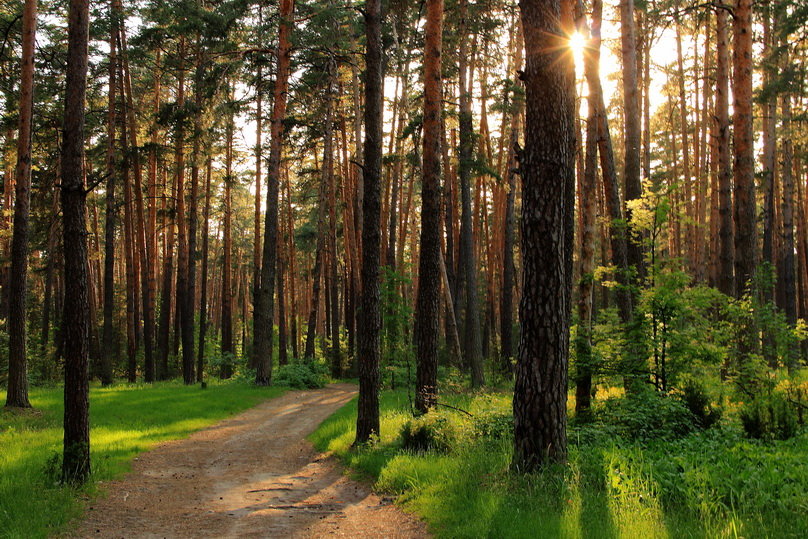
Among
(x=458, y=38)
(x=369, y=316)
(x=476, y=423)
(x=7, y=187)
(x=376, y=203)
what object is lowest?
(x=476, y=423)

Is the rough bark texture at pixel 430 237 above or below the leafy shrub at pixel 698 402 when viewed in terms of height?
above

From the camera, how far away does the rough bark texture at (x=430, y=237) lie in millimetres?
9797

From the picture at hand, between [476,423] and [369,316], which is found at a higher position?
[369,316]

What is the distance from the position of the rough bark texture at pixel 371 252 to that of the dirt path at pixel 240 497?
1001mm

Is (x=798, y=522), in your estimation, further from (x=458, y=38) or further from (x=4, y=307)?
(x=4, y=307)

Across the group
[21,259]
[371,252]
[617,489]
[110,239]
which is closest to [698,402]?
[617,489]

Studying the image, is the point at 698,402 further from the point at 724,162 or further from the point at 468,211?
the point at 468,211

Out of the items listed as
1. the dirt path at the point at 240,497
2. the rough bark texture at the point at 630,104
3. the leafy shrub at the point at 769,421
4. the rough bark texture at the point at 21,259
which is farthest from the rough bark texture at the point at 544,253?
the rough bark texture at the point at 21,259

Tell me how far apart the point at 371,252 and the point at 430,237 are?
4.74 ft

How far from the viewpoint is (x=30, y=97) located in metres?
12.5

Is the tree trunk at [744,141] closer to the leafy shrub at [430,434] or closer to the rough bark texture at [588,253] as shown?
the rough bark texture at [588,253]

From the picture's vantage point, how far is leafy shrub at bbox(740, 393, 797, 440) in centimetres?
729

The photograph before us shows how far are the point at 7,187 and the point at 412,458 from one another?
71.3 ft

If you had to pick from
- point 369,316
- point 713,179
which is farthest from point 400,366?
point 713,179
